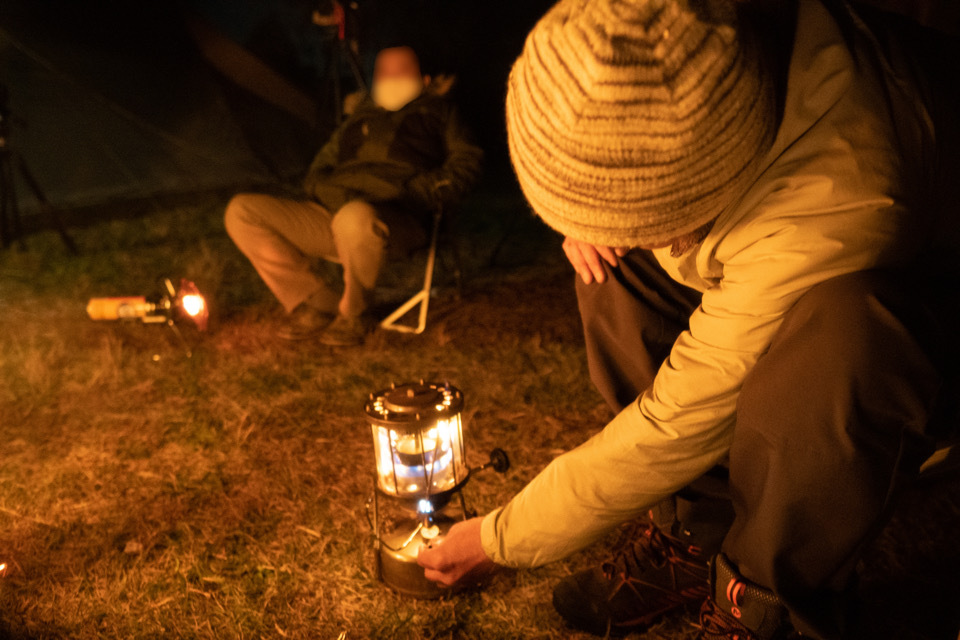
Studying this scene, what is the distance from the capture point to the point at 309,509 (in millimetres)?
2102

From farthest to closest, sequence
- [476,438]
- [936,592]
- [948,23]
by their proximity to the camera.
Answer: [476,438], [948,23], [936,592]

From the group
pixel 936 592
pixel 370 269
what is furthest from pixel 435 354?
pixel 936 592

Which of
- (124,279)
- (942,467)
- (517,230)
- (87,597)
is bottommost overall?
(517,230)

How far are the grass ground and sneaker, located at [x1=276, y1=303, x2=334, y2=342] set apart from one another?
87 mm

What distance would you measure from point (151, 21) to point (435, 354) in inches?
176

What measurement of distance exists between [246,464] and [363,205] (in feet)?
4.46

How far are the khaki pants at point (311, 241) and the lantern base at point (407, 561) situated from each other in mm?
1735

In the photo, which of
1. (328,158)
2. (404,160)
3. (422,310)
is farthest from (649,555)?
(328,158)

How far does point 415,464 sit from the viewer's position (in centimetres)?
163

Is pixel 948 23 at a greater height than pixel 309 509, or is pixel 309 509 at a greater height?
pixel 948 23

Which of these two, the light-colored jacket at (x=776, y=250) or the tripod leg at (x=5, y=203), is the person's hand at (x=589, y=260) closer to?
the light-colored jacket at (x=776, y=250)

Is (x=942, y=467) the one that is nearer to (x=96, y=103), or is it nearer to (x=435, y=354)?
(x=435, y=354)

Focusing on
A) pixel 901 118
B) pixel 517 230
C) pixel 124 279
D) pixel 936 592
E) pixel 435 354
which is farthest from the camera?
pixel 517 230

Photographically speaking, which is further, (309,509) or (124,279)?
(124,279)
